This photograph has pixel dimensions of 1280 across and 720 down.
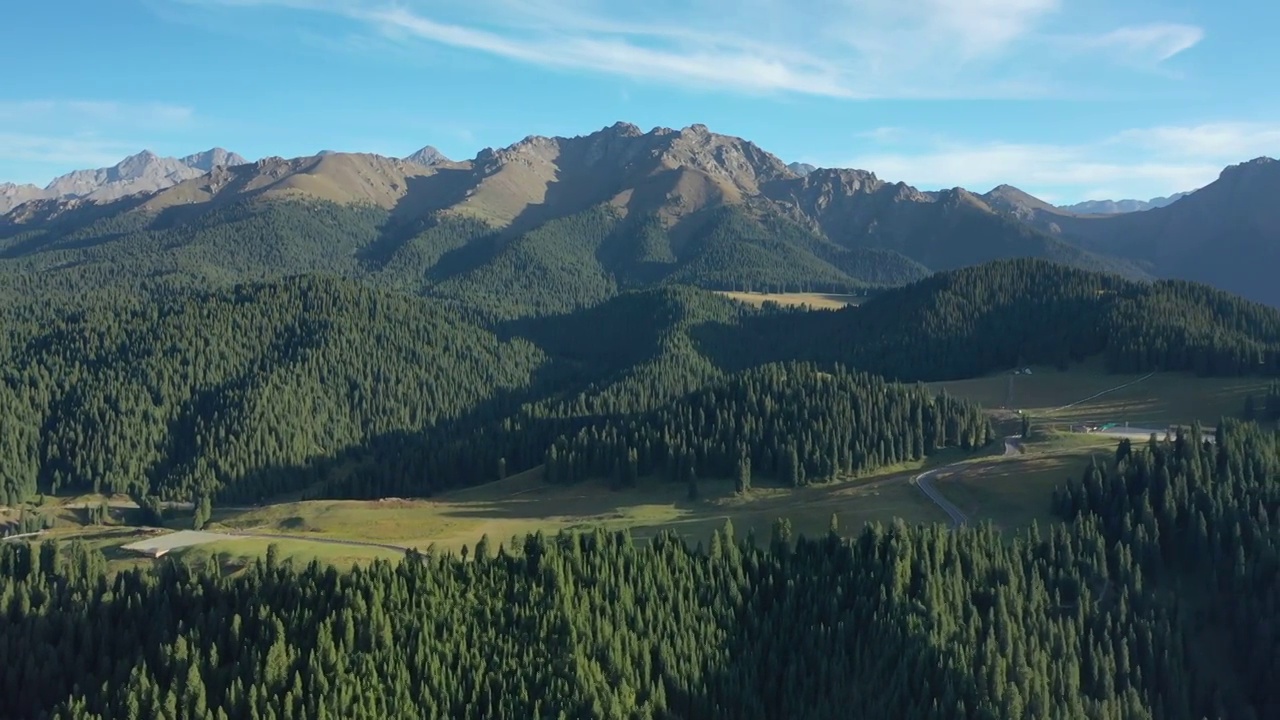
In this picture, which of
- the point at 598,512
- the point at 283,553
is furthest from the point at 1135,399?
the point at 283,553

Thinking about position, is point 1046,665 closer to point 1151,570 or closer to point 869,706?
point 869,706

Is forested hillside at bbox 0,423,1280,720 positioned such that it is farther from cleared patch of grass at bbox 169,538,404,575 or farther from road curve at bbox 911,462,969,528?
road curve at bbox 911,462,969,528

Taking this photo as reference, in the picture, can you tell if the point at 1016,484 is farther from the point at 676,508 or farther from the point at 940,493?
the point at 676,508

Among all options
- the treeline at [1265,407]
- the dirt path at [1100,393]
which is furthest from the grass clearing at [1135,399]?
the treeline at [1265,407]

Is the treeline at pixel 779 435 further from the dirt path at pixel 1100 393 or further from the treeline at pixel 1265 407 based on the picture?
the treeline at pixel 1265 407

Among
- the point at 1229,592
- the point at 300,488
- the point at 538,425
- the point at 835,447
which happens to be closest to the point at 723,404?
the point at 835,447

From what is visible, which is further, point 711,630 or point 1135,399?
point 1135,399
